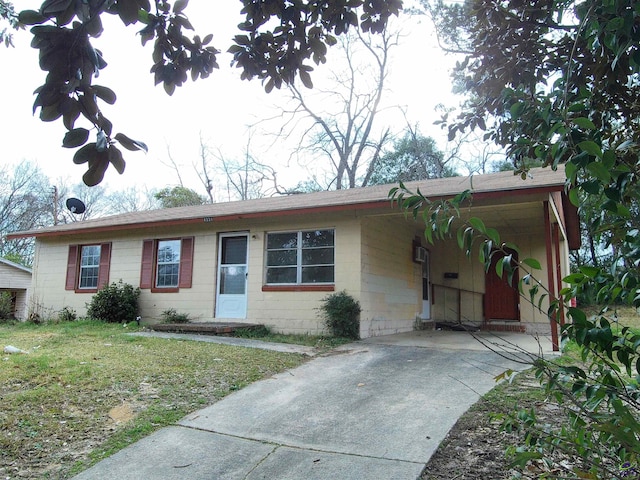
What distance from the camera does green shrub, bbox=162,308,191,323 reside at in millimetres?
10766

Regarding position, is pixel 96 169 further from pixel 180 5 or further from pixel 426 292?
pixel 426 292

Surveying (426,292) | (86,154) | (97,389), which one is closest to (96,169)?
(86,154)

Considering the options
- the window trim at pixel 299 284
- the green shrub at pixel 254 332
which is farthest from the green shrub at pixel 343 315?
the green shrub at pixel 254 332

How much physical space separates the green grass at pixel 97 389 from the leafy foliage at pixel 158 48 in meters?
2.65

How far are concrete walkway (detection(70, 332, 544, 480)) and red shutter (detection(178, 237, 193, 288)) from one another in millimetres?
5464

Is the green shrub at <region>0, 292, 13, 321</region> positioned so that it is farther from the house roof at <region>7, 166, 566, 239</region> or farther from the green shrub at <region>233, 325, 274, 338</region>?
the green shrub at <region>233, 325, 274, 338</region>

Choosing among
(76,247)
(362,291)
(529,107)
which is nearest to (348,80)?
(76,247)

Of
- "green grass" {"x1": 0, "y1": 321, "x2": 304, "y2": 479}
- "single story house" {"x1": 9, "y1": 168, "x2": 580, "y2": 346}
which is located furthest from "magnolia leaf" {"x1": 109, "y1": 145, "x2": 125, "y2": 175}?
"single story house" {"x1": 9, "y1": 168, "x2": 580, "y2": 346}

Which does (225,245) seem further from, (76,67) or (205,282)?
(76,67)

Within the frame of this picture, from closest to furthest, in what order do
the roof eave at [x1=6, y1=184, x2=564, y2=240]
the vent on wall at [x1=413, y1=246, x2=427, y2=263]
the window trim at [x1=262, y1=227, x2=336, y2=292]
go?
the roof eave at [x1=6, y1=184, x2=564, y2=240] < the window trim at [x1=262, y1=227, x2=336, y2=292] < the vent on wall at [x1=413, y1=246, x2=427, y2=263]

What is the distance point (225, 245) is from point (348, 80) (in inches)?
742

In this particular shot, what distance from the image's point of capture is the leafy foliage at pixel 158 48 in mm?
1799

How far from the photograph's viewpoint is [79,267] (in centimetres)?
1291

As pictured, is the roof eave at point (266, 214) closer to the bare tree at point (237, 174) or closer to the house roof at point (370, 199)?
the house roof at point (370, 199)
